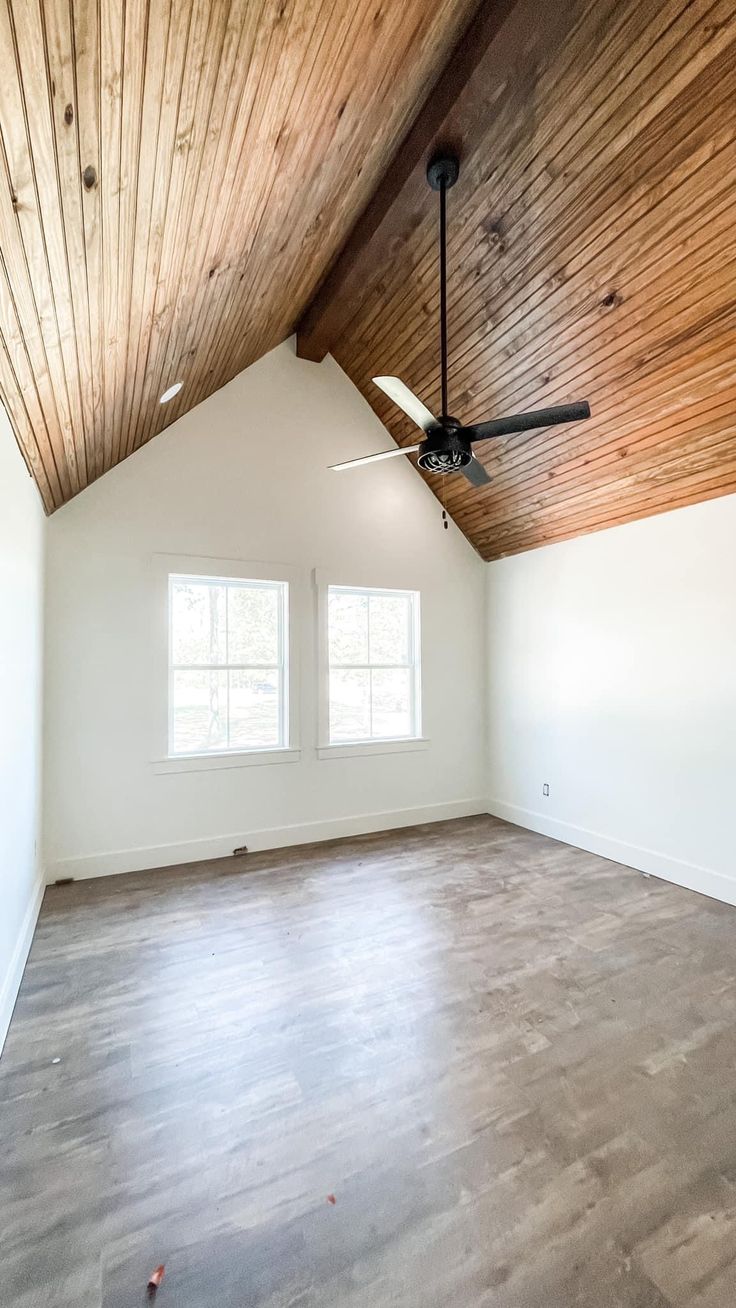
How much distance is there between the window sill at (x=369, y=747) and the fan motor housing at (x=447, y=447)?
2685 millimetres

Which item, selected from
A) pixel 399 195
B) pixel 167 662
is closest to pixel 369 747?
pixel 167 662

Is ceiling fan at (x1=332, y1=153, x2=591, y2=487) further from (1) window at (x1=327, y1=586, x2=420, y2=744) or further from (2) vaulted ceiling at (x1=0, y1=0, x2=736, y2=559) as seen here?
(1) window at (x1=327, y1=586, x2=420, y2=744)

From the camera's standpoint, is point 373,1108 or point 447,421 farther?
point 447,421

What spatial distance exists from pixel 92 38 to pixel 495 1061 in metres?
3.08

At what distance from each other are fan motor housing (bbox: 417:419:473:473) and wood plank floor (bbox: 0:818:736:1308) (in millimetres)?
2461

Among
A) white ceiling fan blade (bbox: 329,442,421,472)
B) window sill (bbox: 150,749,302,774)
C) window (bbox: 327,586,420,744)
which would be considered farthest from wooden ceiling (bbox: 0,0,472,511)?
window (bbox: 327,586,420,744)

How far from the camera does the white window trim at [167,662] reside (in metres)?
3.94

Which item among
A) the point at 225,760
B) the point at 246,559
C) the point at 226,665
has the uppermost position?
the point at 246,559

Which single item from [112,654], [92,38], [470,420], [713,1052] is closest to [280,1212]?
[713,1052]

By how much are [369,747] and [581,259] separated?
362 cm

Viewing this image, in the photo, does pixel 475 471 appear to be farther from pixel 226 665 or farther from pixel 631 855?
pixel 631 855

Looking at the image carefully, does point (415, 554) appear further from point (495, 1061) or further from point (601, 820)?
point (495, 1061)

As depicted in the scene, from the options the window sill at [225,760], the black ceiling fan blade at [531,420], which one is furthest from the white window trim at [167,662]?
the black ceiling fan blade at [531,420]

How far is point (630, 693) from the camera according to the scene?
13.1ft
